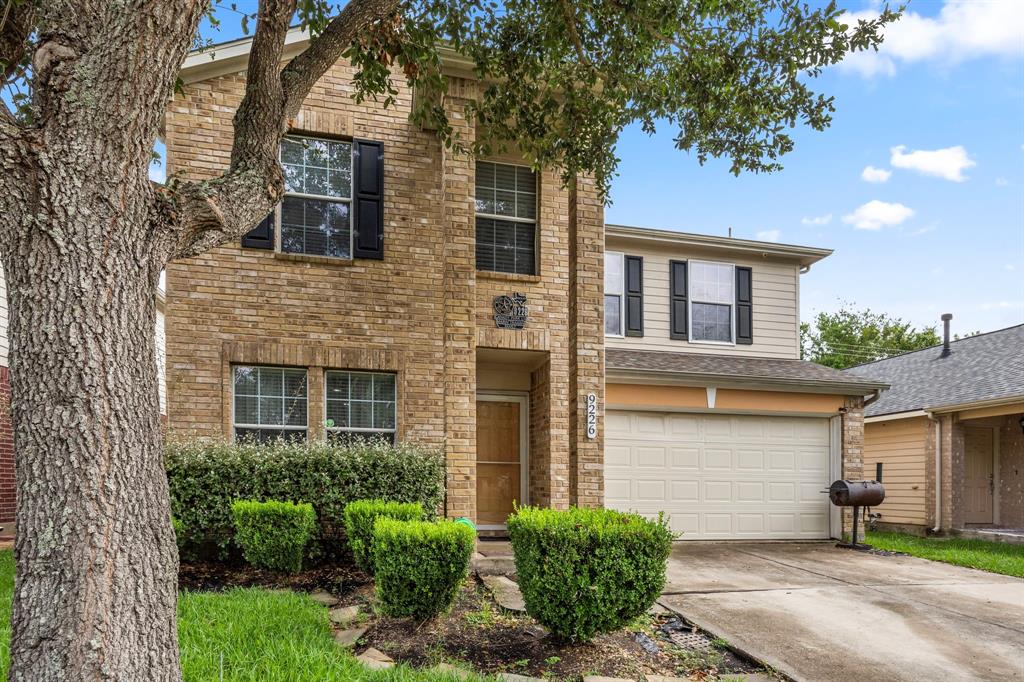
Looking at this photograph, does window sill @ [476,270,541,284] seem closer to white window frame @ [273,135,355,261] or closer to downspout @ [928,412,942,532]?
white window frame @ [273,135,355,261]

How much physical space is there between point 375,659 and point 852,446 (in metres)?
9.98

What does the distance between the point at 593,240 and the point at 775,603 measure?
5.01 meters

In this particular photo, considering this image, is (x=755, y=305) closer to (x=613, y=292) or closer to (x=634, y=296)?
(x=634, y=296)

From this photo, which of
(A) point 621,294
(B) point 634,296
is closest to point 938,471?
(B) point 634,296

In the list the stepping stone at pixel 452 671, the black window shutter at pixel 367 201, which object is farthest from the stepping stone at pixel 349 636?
the black window shutter at pixel 367 201

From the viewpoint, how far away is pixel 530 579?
477 cm

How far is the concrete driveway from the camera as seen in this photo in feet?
16.1

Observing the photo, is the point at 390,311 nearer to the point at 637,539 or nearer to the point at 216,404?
the point at 216,404

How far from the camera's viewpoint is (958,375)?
14773 mm

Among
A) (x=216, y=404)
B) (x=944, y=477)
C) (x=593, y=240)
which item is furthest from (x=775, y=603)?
(x=944, y=477)

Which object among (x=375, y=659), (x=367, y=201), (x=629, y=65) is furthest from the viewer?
(x=367, y=201)

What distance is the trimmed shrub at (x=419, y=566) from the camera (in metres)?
4.98

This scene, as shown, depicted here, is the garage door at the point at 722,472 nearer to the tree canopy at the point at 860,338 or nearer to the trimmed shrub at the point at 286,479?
the trimmed shrub at the point at 286,479

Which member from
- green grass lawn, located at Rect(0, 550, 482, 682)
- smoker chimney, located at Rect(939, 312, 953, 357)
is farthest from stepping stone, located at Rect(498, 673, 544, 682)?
smoker chimney, located at Rect(939, 312, 953, 357)
